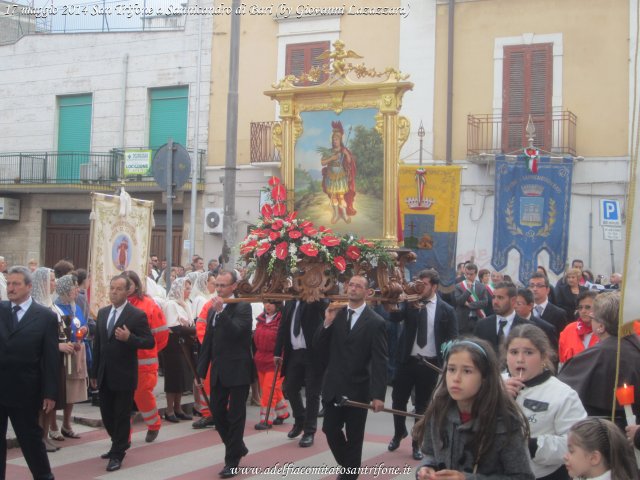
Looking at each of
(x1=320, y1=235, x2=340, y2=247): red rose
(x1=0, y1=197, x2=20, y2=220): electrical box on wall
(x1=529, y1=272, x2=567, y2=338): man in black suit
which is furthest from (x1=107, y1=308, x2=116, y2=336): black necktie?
(x1=0, y1=197, x2=20, y2=220): electrical box on wall

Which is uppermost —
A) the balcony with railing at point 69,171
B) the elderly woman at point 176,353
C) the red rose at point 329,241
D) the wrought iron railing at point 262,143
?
the wrought iron railing at point 262,143

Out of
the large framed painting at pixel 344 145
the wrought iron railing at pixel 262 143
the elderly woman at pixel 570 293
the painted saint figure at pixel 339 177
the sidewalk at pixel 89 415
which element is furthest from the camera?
the wrought iron railing at pixel 262 143

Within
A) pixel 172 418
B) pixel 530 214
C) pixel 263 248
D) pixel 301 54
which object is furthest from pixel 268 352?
pixel 301 54

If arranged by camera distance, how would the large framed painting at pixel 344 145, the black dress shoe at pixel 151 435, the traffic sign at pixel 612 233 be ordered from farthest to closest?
the traffic sign at pixel 612 233
the large framed painting at pixel 344 145
the black dress shoe at pixel 151 435

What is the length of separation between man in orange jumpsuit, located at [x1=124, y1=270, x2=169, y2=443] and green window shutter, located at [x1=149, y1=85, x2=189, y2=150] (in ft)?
49.3

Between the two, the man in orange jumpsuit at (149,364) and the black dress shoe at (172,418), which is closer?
the man in orange jumpsuit at (149,364)

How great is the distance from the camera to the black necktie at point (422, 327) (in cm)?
902

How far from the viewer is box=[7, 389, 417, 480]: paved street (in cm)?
795

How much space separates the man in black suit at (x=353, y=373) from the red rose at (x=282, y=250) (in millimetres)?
856

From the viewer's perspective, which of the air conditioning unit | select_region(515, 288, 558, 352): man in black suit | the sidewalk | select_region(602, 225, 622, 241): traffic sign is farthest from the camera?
the air conditioning unit

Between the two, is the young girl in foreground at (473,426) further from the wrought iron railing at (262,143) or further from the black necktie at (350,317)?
the wrought iron railing at (262,143)

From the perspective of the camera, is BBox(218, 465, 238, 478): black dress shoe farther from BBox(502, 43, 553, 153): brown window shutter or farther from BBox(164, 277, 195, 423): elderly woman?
BBox(502, 43, 553, 153): brown window shutter

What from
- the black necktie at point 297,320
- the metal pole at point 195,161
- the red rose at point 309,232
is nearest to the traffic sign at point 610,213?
the black necktie at point 297,320

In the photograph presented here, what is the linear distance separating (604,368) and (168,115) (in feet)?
66.5
